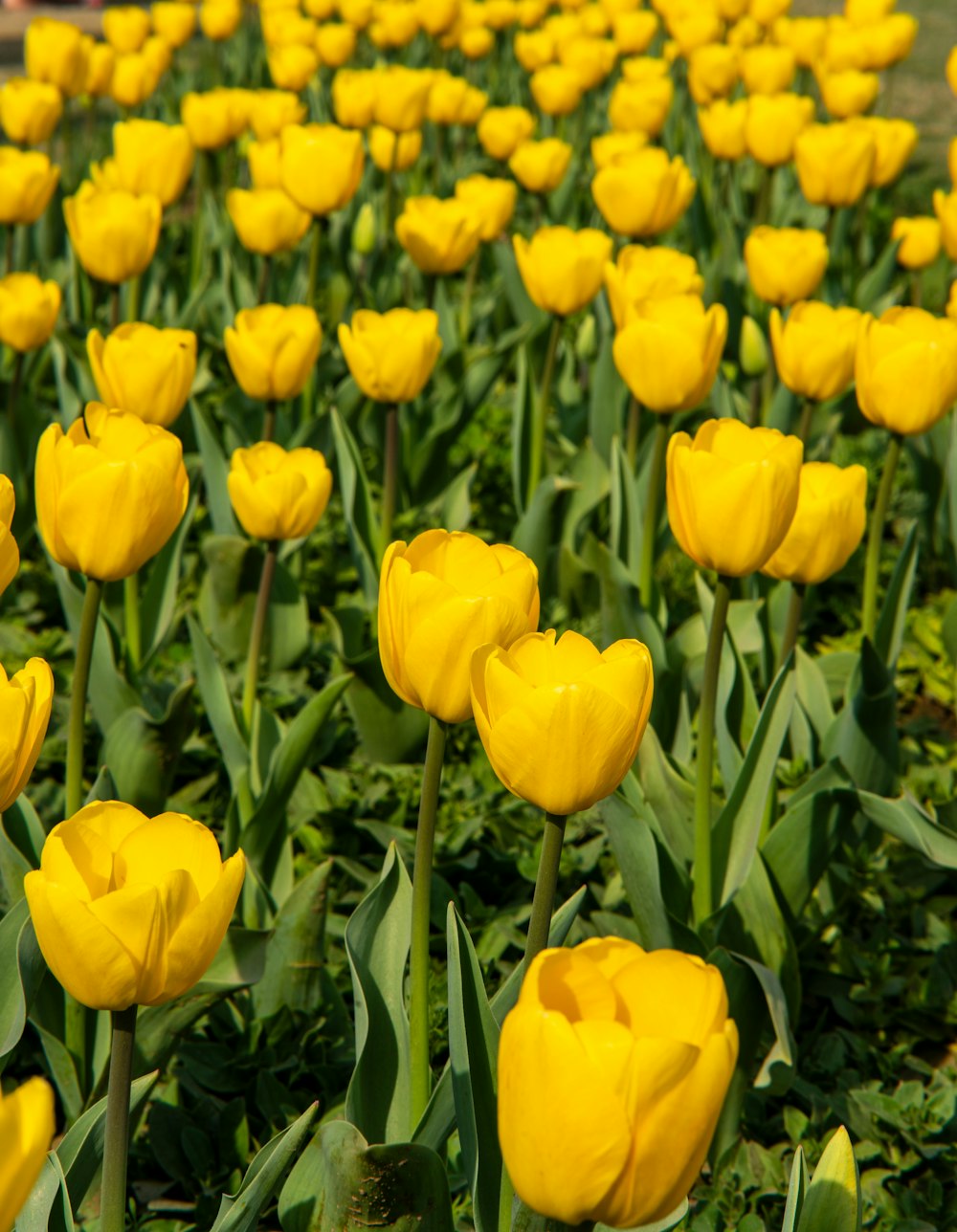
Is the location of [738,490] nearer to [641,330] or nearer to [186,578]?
[641,330]

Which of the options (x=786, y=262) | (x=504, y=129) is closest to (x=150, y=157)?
(x=504, y=129)

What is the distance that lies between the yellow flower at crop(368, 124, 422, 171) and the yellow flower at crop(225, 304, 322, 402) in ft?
7.78

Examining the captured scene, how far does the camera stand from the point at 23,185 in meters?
3.81

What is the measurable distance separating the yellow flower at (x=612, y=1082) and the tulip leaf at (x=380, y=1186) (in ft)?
1.39

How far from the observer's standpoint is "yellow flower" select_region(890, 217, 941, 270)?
4.71 meters

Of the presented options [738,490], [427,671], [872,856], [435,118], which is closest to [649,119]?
[435,118]

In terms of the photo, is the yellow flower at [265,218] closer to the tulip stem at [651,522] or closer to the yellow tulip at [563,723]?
the tulip stem at [651,522]

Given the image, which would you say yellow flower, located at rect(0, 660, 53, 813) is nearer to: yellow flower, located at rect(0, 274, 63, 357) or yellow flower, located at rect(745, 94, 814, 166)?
yellow flower, located at rect(0, 274, 63, 357)

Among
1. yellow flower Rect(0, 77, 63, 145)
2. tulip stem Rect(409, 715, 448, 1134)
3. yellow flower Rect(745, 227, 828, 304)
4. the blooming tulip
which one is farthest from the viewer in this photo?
yellow flower Rect(0, 77, 63, 145)

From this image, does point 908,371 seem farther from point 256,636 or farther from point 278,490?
point 256,636

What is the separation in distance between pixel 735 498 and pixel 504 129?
12.6ft

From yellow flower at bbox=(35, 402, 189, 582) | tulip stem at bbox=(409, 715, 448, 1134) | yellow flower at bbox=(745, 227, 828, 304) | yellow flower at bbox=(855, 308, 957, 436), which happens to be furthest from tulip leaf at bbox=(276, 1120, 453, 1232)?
yellow flower at bbox=(745, 227, 828, 304)

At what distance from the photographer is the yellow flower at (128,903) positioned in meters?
1.20

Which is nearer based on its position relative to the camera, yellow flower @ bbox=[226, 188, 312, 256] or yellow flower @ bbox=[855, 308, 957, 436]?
yellow flower @ bbox=[855, 308, 957, 436]
